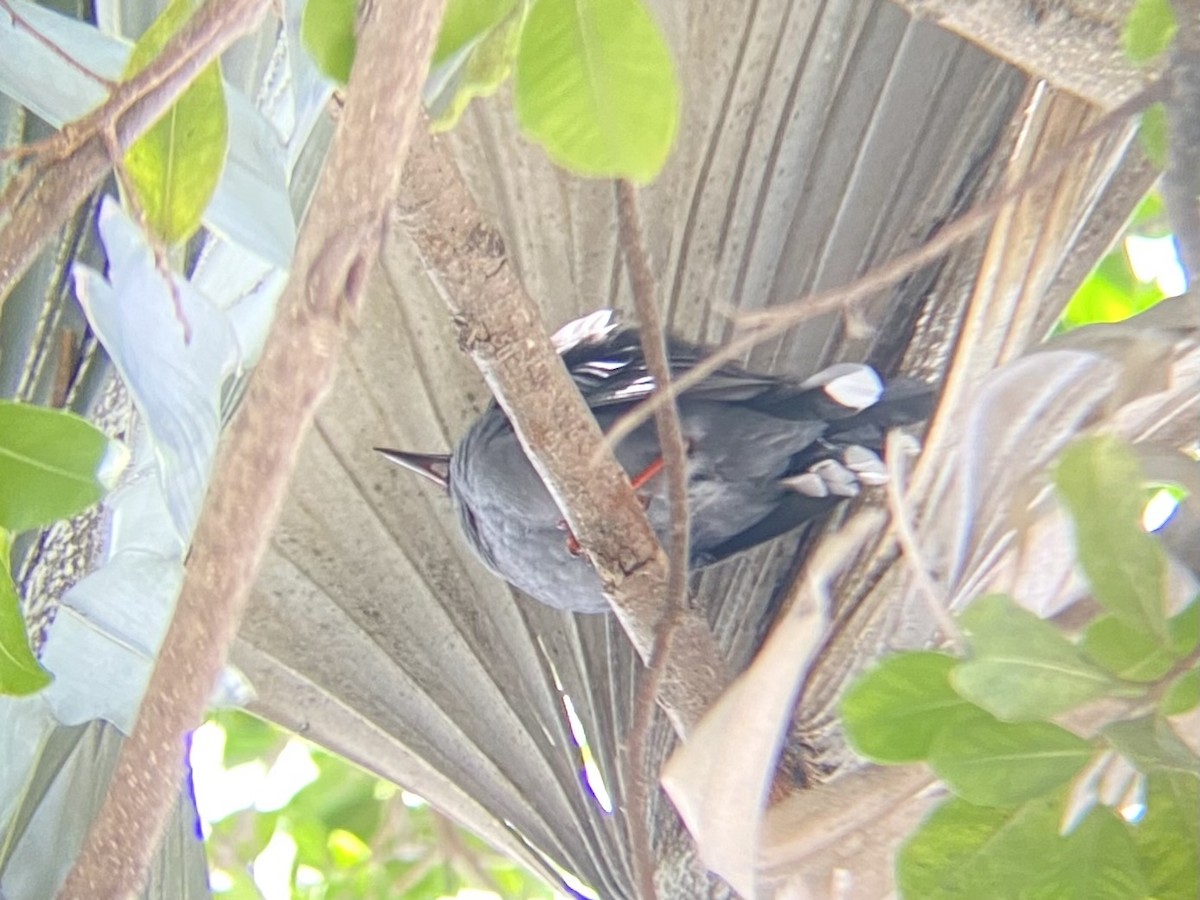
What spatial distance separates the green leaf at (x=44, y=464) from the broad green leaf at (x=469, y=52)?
9.8 inches

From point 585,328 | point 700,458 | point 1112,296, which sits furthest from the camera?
point 1112,296

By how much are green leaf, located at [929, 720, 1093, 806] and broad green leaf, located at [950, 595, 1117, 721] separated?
3 cm

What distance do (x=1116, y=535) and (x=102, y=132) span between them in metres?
0.47

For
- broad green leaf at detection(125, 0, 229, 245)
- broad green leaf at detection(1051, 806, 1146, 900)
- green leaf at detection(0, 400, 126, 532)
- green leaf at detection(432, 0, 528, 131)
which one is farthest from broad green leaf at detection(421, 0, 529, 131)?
broad green leaf at detection(1051, 806, 1146, 900)

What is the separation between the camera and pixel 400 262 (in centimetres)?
113

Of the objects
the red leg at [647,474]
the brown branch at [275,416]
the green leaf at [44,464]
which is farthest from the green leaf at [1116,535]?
the red leg at [647,474]

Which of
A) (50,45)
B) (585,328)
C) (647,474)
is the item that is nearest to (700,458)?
(647,474)

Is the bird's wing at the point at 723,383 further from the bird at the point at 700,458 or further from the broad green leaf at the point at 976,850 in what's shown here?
the broad green leaf at the point at 976,850

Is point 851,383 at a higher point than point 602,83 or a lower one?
higher

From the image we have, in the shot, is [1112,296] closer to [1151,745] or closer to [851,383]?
[851,383]

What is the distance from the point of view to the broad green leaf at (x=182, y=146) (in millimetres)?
606

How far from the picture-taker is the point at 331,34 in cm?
60

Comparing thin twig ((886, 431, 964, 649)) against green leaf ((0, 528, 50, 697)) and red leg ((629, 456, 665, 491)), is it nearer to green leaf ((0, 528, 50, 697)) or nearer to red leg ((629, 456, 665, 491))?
green leaf ((0, 528, 50, 697))

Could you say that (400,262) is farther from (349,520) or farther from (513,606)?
(513,606)
